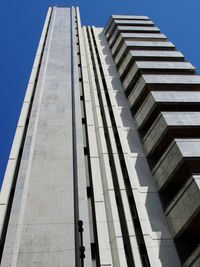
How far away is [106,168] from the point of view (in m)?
19.2

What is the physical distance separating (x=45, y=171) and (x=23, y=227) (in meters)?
3.96

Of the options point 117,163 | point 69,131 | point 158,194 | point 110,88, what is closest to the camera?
point 158,194

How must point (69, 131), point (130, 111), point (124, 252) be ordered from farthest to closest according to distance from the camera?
point (130, 111), point (69, 131), point (124, 252)

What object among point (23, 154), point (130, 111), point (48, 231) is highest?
point (130, 111)

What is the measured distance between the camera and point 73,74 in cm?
3003

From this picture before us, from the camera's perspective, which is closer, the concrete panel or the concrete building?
the concrete building

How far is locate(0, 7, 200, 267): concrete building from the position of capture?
A: 14750 millimetres

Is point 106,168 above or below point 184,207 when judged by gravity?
above

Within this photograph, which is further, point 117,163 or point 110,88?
point 110,88

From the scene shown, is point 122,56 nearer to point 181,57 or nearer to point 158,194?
point 181,57

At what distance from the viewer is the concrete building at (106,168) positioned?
14.8m

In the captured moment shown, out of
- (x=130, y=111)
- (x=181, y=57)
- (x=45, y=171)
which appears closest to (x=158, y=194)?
(x=45, y=171)

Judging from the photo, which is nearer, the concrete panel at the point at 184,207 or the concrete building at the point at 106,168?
the concrete building at the point at 106,168

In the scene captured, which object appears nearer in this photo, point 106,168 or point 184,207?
point 184,207
